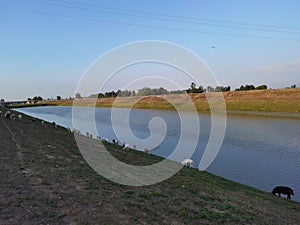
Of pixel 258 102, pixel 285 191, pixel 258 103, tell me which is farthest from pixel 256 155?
pixel 258 102

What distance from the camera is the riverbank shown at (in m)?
5.07

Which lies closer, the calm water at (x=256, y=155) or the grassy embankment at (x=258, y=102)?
the calm water at (x=256, y=155)

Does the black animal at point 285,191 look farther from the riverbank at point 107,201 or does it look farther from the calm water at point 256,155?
the riverbank at point 107,201

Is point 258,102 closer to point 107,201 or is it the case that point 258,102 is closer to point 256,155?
point 256,155

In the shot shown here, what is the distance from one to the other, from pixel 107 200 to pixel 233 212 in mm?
3294

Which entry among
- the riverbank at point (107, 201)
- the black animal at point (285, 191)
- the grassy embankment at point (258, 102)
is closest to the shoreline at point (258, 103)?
the grassy embankment at point (258, 102)

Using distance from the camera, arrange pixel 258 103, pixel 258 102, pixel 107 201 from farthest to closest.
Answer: pixel 258 102 → pixel 258 103 → pixel 107 201

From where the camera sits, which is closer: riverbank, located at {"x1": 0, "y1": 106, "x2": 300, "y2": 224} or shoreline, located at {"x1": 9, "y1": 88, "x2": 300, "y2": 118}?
riverbank, located at {"x1": 0, "y1": 106, "x2": 300, "y2": 224}

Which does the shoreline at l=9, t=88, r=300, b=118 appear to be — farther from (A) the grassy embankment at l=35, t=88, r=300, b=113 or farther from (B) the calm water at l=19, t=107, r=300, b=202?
(B) the calm water at l=19, t=107, r=300, b=202

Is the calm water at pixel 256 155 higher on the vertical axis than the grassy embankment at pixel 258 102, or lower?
lower

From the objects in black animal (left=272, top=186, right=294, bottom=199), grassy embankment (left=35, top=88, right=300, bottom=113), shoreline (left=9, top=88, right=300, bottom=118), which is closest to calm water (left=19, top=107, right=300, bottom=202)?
black animal (left=272, top=186, right=294, bottom=199)

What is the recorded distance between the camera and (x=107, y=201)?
5.97m

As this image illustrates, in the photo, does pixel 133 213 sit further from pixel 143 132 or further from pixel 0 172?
pixel 143 132

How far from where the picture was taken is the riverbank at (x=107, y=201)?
5.07m
